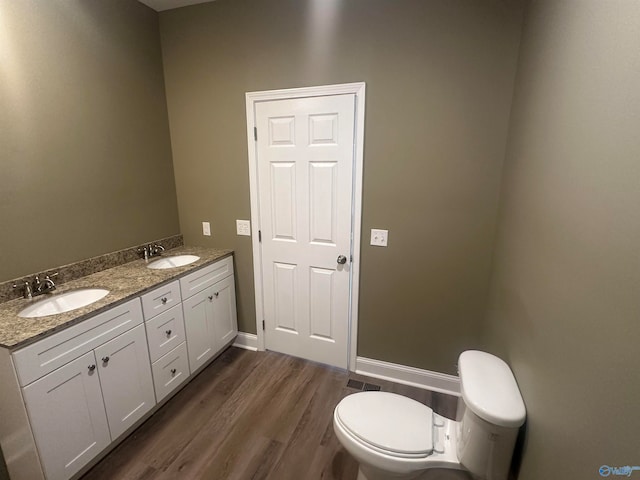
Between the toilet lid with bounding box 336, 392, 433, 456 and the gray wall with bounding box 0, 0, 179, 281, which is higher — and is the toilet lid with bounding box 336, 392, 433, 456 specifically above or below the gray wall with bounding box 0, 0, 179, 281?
below

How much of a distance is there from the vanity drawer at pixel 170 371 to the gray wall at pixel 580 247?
6.37 ft

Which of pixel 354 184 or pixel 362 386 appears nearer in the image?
pixel 354 184

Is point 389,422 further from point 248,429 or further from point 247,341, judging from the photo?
point 247,341

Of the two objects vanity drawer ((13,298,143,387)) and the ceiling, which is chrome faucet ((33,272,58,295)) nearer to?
vanity drawer ((13,298,143,387))

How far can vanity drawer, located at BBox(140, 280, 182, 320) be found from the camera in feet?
5.81

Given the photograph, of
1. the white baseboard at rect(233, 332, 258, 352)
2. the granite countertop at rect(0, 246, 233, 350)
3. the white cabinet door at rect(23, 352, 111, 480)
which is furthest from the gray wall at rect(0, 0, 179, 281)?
the white baseboard at rect(233, 332, 258, 352)

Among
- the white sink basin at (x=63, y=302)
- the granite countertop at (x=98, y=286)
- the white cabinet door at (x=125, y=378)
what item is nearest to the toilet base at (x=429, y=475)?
the white cabinet door at (x=125, y=378)

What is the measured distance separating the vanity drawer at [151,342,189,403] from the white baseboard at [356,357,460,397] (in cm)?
128

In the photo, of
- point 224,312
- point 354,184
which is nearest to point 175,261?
point 224,312

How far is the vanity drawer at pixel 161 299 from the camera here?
1.77m

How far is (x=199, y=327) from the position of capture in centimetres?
222

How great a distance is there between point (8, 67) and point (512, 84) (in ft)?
8.86

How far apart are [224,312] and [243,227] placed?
0.73 meters

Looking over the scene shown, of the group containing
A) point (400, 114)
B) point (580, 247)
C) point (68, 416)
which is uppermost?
point (400, 114)
